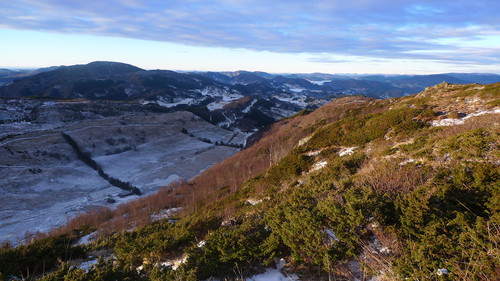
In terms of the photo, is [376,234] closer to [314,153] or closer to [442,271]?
[442,271]

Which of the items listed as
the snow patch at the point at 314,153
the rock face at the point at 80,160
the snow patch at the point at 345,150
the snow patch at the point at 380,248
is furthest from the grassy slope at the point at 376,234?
the rock face at the point at 80,160

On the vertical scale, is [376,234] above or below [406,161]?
below

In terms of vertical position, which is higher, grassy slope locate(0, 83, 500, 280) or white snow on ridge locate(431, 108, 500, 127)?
white snow on ridge locate(431, 108, 500, 127)

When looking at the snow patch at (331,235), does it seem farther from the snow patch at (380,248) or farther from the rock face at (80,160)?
the rock face at (80,160)

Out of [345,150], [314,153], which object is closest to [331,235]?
[345,150]

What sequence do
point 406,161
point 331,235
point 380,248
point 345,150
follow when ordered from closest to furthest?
point 380,248
point 331,235
point 406,161
point 345,150

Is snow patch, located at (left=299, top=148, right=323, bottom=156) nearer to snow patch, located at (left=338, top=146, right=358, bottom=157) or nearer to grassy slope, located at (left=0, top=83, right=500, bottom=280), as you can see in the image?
snow patch, located at (left=338, top=146, right=358, bottom=157)

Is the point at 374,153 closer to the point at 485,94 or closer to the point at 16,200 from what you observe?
the point at 485,94

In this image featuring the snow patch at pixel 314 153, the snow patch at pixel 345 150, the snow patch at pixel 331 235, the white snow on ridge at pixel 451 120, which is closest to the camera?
the snow patch at pixel 331 235

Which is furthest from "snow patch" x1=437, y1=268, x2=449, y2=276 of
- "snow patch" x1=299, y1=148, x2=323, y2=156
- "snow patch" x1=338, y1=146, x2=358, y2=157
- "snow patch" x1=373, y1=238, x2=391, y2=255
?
"snow patch" x1=299, y1=148, x2=323, y2=156
